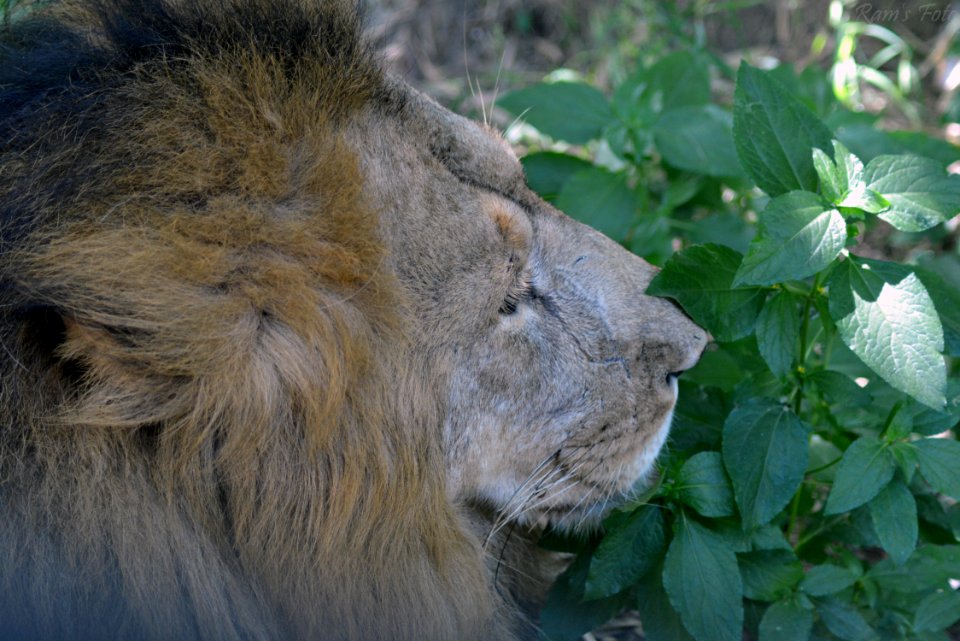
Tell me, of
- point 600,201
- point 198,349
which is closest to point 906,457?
point 600,201

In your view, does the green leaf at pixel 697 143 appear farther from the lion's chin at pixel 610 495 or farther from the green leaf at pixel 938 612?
the green leaf at pixel 938 612

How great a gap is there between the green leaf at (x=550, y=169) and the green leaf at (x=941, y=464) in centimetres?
113

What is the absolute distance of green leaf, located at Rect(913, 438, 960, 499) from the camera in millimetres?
1758

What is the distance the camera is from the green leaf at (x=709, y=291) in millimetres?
1853

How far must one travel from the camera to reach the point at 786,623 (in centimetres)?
185

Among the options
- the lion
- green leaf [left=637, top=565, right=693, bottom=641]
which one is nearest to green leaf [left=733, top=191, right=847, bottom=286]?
the lion

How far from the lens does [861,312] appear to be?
173 cm

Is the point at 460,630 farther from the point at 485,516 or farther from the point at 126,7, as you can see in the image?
the point at 126,7

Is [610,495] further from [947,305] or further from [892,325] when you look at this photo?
[947,305]

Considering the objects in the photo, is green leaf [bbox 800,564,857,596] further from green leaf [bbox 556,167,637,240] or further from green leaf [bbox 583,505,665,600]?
green leaf [bbox 556,167,637,240]

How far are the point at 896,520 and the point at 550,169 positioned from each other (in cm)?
126

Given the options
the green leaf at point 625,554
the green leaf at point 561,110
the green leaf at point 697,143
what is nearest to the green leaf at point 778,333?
the green leaf at point 625,554

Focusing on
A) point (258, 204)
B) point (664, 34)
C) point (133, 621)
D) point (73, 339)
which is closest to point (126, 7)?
point (258, 204)

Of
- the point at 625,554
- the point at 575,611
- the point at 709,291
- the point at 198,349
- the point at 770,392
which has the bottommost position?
the point at 575,611
